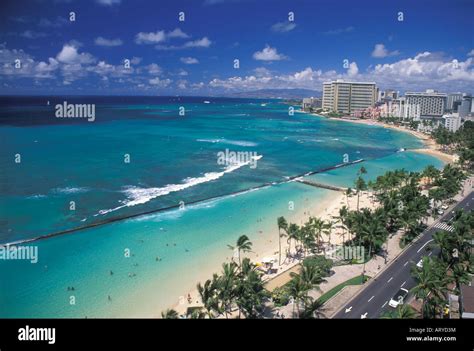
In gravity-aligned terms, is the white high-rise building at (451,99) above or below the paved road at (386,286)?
above

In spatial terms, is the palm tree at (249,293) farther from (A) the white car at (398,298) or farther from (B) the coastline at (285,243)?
(A) the white car at (398,298)

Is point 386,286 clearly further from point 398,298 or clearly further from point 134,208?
point 134,208

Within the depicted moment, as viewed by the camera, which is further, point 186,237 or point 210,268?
point 186,237

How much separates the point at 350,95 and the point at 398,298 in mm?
150838

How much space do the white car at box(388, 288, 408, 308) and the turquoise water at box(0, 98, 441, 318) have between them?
11544 millimetres

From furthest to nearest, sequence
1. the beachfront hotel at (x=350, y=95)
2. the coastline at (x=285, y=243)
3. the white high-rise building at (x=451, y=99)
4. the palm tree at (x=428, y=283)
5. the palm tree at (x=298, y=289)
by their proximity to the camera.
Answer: the white high-rise building at (x=451, y=99)
the beachfront hotel at (x=350, y=95)
the coastline at (x=285, y=243)
the palm tree at (x=298, y=289)
the palm tree at (x=428, y=283)

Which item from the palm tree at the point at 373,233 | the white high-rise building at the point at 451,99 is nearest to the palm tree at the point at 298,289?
the palm tree at the point at 373,233

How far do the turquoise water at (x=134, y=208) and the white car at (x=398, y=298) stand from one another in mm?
11544

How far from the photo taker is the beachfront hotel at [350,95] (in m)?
151

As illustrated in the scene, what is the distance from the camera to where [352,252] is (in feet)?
83.5

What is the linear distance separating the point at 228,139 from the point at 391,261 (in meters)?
62.0

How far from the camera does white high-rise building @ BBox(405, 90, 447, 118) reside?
479 feet

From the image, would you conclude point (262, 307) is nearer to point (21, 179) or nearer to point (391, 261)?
point (391, 261)
